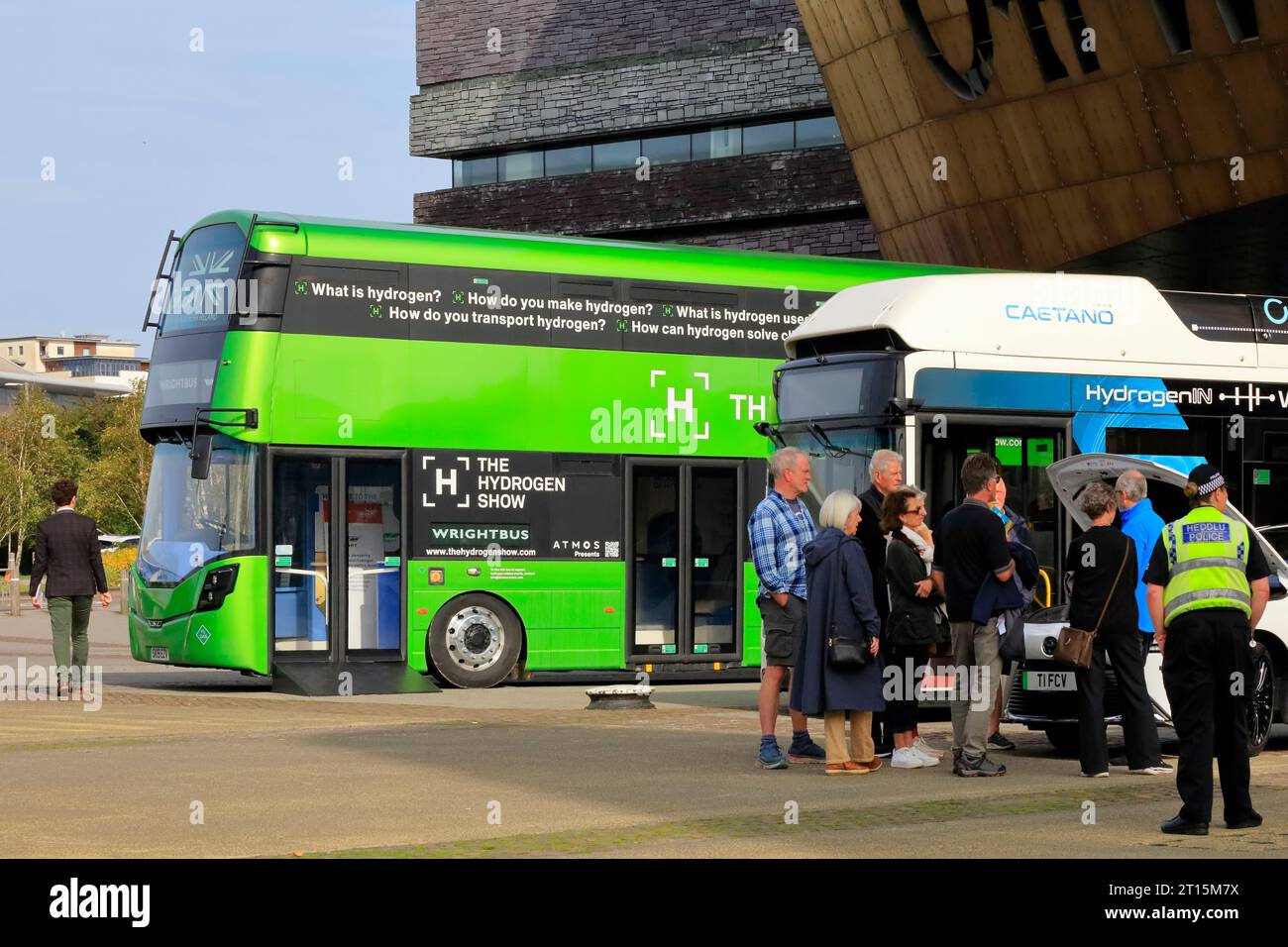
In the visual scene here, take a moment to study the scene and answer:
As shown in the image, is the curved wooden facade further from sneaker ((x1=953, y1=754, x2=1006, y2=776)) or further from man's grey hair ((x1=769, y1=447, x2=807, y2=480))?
sneaker ((x1=953, y1=754, x2=1006, y2=776))

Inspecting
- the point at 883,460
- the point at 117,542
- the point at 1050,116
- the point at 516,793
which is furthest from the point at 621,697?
the point at 117,542

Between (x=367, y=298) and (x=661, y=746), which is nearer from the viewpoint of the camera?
(x=661, y=746)

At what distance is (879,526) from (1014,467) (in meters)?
3.21

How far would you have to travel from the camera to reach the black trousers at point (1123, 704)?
12.1m

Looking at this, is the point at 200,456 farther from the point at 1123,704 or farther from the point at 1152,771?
the point at 1152,771

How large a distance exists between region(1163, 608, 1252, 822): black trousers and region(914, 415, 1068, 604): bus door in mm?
5811

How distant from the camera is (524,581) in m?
20.2

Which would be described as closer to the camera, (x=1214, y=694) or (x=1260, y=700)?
(x=1214, y=694)

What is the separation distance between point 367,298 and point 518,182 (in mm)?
31415

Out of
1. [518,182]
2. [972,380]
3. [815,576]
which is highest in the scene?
[518,182]

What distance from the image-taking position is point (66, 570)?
1800cm

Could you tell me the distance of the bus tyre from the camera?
13.7 meters
